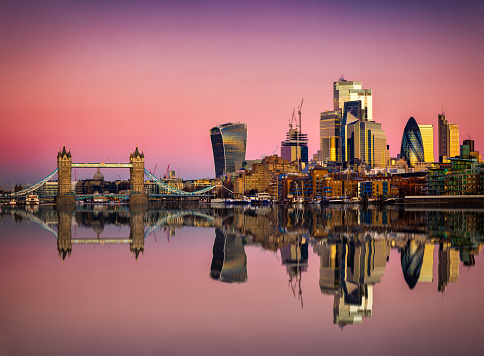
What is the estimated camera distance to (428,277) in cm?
1784

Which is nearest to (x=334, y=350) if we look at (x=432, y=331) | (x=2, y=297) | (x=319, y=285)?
(x=432, y=331)

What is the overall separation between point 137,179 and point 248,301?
17471 centimetres

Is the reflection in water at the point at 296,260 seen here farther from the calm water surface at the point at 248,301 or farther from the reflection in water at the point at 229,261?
the reflection in water at the point at 229,261

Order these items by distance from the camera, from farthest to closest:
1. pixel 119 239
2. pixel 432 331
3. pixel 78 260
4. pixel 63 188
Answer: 1. pixel 63 188
2. pixel 119 239
3. pixel 78 260
4. pixel 432 331

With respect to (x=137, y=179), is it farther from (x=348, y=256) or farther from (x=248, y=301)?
(x=248, y=301)

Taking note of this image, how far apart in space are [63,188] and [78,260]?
167 m

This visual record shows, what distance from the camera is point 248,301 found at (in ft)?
49.0

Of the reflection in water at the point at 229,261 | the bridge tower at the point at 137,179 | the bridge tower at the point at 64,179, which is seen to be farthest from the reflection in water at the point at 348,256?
the bridge tower at the point at 64,179

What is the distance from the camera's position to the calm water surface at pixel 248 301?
1140cm

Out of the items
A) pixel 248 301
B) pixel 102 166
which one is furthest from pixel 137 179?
pixel 248 301

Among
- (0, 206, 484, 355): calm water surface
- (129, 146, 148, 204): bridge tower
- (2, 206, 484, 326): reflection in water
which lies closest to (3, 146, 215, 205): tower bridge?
(129, 146, 148, 204): bridge tower

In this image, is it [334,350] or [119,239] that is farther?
[119,239]

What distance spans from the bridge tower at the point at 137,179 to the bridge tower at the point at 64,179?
63.0 feet

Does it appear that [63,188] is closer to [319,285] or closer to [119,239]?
[119,239]
